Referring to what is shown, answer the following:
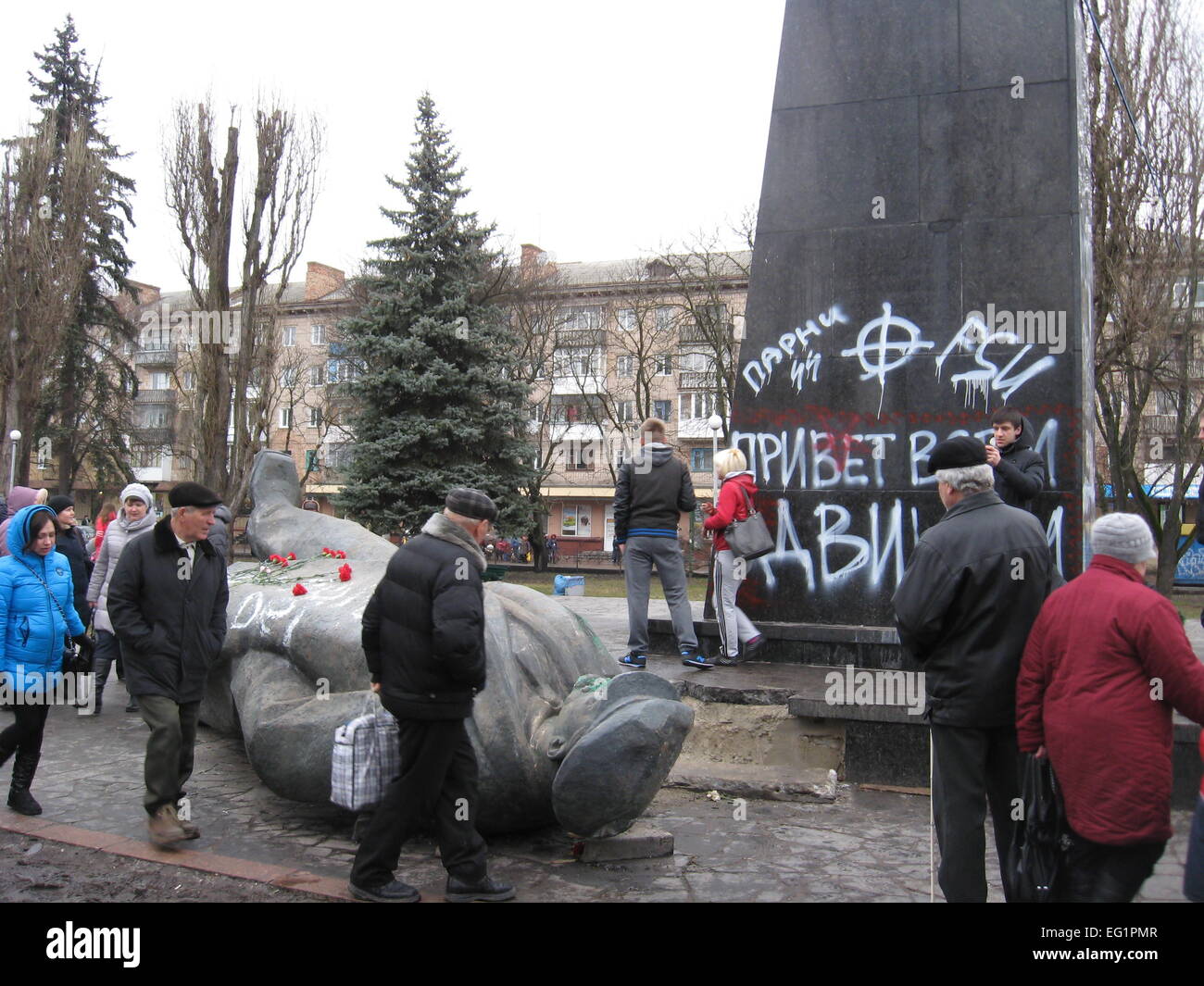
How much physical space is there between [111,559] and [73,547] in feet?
1.30

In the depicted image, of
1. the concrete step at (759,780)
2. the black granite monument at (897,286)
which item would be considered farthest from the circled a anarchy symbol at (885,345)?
the concrete step at (759,780)

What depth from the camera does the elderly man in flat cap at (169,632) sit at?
4.77 metres

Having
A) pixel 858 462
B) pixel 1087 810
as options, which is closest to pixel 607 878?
pixel 1087 810

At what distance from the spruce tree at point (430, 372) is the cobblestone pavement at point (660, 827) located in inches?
607

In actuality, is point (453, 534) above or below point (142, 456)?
below

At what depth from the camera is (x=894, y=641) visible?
6.81m

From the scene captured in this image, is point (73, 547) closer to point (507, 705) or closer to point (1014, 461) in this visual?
point (507, 705)

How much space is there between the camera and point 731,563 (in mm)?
7152

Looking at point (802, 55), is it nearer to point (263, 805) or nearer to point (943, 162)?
point (943, 162)

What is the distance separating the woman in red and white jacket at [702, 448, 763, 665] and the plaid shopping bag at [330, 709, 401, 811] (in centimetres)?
330

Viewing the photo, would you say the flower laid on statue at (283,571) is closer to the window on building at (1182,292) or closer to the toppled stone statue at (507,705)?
the toppled stone statue at (507,705)

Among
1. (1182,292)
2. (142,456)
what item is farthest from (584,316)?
(1182,292)

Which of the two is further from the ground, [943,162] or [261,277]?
[261,277]

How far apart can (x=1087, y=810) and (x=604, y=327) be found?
3321 cm
